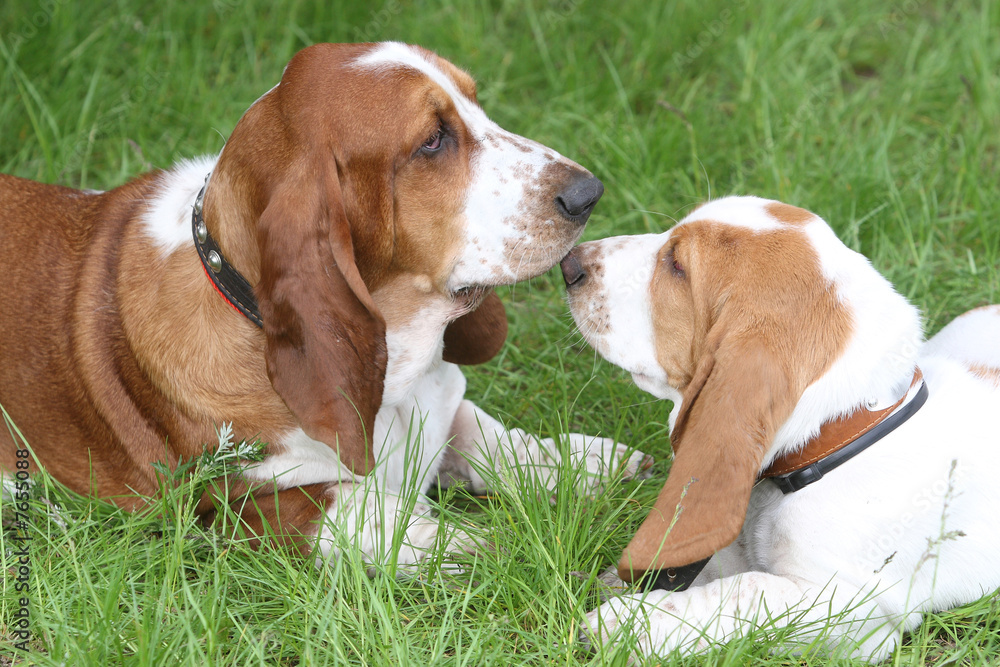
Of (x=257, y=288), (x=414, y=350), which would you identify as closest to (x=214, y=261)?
(x=257, y=288)

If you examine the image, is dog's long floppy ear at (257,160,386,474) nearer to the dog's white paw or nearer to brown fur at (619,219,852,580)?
the dog's white paw

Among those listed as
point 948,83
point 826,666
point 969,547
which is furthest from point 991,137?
point 826,666

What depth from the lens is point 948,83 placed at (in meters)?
6.09

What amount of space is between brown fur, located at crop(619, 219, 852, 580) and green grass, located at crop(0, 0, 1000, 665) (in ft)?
1.23

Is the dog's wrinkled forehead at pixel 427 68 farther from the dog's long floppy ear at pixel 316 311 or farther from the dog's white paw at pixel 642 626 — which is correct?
the dog's white paw at pixel 642 626

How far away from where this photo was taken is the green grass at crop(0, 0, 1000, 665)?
3.08m

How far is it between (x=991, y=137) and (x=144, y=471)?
472 cm

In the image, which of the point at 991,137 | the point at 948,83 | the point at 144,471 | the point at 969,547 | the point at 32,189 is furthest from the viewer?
the point at 948,83

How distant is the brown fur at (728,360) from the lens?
2.84m

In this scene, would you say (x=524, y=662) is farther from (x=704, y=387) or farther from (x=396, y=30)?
(x=396, y=30)

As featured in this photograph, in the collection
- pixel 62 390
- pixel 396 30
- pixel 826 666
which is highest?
pixel 396 30

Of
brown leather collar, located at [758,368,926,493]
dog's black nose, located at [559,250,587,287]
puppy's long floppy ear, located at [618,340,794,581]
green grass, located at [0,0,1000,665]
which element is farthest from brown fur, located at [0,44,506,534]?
brown leather collar, located at [758,368,926,493]

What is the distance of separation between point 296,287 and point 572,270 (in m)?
0.99

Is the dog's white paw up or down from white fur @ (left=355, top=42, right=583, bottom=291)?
down
